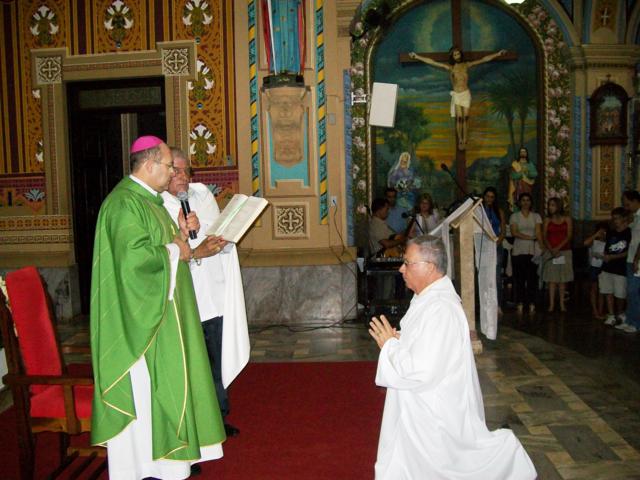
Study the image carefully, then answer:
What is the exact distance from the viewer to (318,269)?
7465mm

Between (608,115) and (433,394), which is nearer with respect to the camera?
(433,394)

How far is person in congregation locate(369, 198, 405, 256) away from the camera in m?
7.92

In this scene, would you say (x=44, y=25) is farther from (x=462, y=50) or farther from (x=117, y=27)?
(x=462, y=50)

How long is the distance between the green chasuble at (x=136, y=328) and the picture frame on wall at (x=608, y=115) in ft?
27.4

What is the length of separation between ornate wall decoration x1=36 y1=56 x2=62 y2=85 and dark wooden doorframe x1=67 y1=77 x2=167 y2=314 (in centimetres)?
17

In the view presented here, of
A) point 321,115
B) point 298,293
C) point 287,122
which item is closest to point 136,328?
point 298,293

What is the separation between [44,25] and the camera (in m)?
7.90

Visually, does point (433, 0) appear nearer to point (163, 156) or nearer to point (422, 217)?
point (422, 217)

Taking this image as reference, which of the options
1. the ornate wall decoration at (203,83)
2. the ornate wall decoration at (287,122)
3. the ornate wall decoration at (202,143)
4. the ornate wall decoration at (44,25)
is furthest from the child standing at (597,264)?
the ornate wall decoration at (44,25)

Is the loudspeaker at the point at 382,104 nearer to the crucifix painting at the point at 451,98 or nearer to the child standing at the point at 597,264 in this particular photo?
the crucifix painting at the point at 451,98

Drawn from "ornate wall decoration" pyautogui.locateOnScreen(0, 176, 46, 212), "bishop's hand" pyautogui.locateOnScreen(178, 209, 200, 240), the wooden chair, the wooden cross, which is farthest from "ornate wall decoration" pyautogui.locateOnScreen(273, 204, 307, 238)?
the wooden chair

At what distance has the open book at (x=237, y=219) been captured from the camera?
3.59 metres

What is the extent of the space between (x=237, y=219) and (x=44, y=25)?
5616mm

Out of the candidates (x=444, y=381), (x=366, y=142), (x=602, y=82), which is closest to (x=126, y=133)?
(x=366, y=142)
